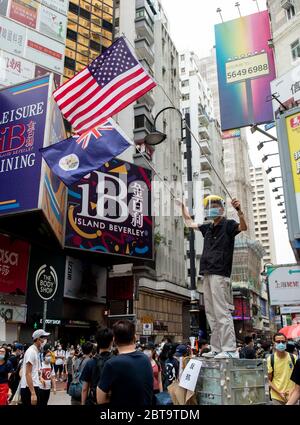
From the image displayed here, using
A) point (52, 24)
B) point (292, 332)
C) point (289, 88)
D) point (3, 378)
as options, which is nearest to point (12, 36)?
point (52, 24)

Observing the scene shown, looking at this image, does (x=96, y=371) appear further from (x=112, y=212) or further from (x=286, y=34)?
(x=286, y=34)

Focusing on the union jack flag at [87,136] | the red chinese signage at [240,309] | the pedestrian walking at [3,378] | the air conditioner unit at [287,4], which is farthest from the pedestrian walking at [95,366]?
the red chinese signage at [240,309]

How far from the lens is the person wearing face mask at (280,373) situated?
6.75 meters

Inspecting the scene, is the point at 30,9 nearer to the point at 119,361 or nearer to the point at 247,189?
the point at 119,361

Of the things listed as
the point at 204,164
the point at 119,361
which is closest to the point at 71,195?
the point at 119,361

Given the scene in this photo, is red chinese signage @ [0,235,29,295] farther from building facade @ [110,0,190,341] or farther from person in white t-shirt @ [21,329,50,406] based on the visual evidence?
person in white t-shirt @ [21,329,50,406]

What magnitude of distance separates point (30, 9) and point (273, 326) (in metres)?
88.1

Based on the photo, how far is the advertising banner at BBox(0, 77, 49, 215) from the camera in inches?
778

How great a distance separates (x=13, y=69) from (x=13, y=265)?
628 inches

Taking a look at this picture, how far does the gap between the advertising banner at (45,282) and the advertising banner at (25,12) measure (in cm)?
1891

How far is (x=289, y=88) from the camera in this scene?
858 inches

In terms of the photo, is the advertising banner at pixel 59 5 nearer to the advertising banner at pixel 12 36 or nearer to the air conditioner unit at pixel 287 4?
the advertising banner at pixel 12 36

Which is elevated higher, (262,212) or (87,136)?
(262,212)

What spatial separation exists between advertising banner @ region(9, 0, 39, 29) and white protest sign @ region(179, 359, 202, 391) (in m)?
33.9
